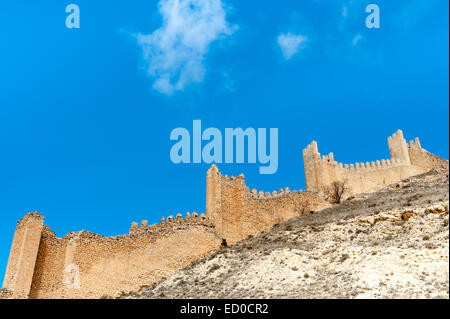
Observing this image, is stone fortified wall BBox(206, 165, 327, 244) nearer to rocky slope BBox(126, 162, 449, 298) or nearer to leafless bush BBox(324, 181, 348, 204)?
leafless bush BBox(324, 181, 348, 204)

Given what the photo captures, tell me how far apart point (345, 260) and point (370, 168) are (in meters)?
21.2

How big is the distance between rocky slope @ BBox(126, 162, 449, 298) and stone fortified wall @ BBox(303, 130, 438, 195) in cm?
1167

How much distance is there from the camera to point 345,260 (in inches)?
586

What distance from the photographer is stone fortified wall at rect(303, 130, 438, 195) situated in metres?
32.5

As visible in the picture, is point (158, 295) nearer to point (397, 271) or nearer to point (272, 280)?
point (272, 280)

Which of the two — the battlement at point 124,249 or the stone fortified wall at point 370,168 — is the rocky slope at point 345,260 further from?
the stone fortified wall at point 370,168

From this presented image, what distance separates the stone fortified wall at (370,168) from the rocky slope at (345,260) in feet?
38.3

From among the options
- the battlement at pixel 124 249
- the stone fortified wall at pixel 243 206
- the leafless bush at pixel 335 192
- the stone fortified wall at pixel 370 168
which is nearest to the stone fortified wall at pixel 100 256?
the battlement at pixel 124 249

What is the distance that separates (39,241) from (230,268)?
29.0 feet

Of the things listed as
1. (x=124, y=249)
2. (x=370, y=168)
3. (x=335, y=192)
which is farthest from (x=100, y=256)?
(x=370, y=168)

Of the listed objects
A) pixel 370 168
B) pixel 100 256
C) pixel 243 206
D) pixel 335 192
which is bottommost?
pixel 100 256

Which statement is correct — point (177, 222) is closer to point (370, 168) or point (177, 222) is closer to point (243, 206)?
point (243, 206)

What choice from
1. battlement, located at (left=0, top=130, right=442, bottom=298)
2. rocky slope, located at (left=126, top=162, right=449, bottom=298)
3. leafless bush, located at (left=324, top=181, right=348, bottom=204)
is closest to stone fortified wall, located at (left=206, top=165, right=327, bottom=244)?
battlement, located at (left=0, top=130, right=442, bottom=298)
